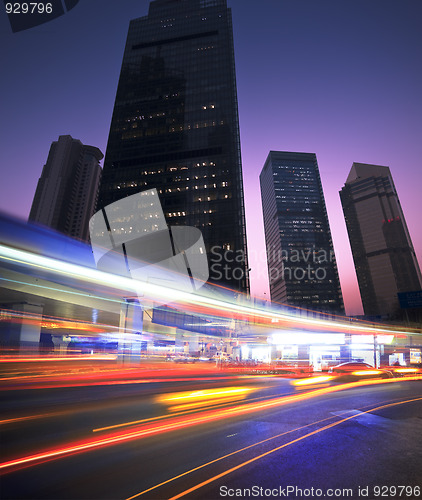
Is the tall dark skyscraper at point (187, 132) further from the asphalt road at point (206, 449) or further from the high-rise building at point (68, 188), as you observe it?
the high-rise building at point (68, 188)

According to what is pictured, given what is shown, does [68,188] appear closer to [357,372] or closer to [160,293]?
[160,293]

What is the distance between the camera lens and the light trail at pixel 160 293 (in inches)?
538

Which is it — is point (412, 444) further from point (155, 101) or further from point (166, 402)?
point (155, 101)

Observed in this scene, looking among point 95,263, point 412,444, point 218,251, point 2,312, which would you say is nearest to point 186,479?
point 412,444

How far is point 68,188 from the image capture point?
177000 millimetres

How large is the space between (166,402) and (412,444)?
8535 millimetres

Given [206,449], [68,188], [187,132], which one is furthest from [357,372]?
[68,188]

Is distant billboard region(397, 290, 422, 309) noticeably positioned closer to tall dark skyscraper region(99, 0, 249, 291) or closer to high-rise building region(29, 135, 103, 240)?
tall dark skyscraper region(99, 0, 249, 291)

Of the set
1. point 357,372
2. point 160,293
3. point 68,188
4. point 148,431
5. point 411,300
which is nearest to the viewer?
point 148,431

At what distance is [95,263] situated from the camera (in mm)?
16109

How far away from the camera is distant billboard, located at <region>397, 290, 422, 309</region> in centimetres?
3359

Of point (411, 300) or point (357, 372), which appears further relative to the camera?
point (411, 300)

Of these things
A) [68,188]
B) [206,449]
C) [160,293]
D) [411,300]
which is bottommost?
[206,449]

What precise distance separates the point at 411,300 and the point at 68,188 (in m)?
194
